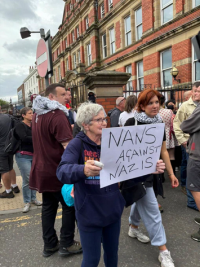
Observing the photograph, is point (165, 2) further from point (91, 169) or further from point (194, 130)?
point (91, 169)

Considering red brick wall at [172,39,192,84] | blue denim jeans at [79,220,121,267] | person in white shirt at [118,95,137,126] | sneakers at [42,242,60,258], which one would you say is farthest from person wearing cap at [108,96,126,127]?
red brick wall at [172,39,192,84]

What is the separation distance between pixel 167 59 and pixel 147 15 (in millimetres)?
3120

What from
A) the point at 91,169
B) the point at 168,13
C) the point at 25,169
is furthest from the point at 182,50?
the point at 91,169

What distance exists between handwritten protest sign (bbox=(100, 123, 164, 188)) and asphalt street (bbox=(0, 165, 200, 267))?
Result: 3.94ft

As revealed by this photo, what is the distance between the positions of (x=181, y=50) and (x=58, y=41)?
22901 millimetres

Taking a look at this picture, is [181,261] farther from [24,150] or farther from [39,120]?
[24,150]

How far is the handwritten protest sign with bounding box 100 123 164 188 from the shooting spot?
1.55 meters

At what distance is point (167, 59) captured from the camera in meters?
12.5

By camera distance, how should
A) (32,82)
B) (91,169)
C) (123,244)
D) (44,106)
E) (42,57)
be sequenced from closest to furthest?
(91,169), (44,106), (123,244), (42,57), (32,82)

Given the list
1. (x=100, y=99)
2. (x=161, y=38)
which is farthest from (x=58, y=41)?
(x=100, y=99)

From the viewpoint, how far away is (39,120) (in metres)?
2.46

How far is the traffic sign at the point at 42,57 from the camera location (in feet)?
15.3

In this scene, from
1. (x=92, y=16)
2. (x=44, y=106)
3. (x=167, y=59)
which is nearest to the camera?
(x=44, y=106)

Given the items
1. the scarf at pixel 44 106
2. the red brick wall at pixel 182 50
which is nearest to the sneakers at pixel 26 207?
the scarf at pixel 44 106
